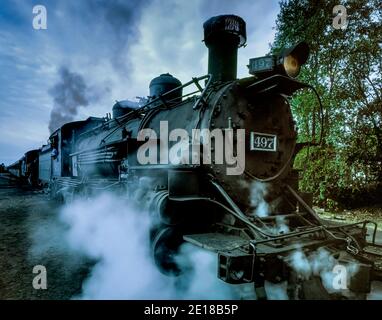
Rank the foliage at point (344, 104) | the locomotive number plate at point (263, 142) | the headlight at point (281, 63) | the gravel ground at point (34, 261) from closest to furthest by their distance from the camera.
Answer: the headlight at point (281, 63) < the gravel ground at point (34, 261) < the locomotive number plate at point (263, 142) < the foliage at point (344, 104)

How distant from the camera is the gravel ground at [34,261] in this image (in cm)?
330

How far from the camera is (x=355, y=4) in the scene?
9.05 m

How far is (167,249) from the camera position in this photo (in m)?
3.01

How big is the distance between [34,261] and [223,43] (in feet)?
14.4

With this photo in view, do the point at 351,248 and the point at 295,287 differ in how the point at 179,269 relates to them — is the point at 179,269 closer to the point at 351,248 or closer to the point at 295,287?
the point at 295,287

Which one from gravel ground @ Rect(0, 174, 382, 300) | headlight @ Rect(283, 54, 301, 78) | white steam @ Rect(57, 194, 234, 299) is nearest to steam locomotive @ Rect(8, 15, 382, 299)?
headlight @ Rect(283, 54, 301, 78)

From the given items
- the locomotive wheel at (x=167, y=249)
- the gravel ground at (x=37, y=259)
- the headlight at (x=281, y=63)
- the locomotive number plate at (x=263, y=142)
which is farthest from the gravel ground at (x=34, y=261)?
the headlight at (x=281, y=63)

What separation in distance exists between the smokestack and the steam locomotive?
0.01 meters

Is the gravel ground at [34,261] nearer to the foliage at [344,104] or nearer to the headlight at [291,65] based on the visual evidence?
the headlight at [291,65]

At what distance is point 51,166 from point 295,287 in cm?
1043

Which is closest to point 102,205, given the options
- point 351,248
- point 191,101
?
point 191,101

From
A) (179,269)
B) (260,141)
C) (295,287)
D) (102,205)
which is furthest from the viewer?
(102,205)

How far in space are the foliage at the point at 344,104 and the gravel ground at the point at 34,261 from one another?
6840 mm

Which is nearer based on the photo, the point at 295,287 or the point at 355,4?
the point at 295,287
